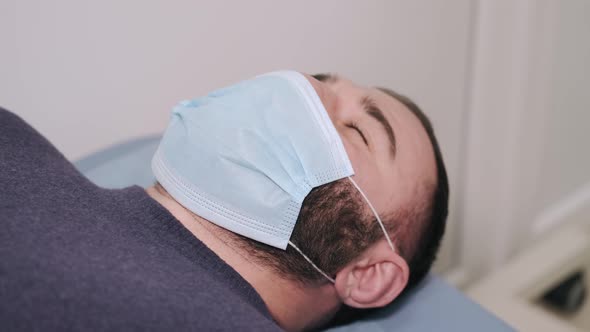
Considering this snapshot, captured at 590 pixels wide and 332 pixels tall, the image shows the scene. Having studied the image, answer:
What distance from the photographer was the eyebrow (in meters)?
Result: 0.98

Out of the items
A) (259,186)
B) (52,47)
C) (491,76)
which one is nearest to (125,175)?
(52,47)

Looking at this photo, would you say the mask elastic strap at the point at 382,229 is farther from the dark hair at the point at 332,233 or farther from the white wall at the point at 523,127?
the white wall at the point at 523,127

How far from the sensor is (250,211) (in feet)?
2.85

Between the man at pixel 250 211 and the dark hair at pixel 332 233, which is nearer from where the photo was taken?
the man at pixel 250 211

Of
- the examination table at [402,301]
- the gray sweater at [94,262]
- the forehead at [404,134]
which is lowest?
the examination table at [402,301]

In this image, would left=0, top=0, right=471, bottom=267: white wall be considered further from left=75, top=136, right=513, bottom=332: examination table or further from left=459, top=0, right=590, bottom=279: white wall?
left=459, top=0, right=590, bottom=279: white wall

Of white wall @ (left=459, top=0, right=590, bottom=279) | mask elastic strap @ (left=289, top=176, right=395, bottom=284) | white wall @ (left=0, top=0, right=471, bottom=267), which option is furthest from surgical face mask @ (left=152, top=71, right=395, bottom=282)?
white wall @ (left=459, top=0, right=590, bottom=279)

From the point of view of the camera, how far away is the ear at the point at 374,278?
0.95 m

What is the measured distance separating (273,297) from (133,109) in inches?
22.0

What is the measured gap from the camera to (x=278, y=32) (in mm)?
1271

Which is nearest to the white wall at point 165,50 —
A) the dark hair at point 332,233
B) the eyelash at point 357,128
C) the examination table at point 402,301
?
the examination table at point 402,301

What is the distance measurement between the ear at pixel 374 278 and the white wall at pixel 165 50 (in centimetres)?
56

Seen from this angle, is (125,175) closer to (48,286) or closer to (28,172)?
(28,172)

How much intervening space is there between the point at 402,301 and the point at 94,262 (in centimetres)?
62
